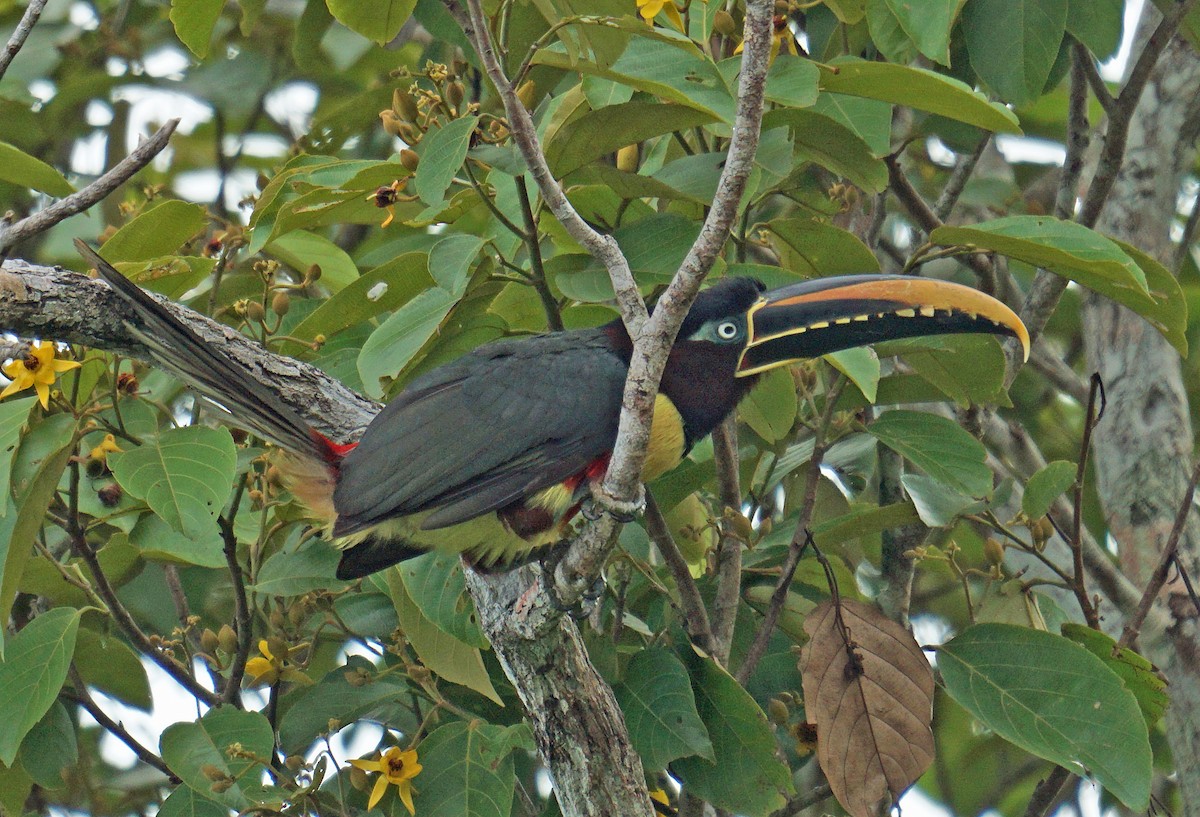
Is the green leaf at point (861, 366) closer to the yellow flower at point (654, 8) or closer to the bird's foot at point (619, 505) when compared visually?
the bird's foot at point (619, 505)

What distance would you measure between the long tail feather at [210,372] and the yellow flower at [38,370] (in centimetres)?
22

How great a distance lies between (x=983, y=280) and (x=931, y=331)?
3.84ft

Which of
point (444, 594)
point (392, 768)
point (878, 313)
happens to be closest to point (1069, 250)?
point (878, 313)

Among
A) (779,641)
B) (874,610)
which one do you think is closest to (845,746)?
(874,610)

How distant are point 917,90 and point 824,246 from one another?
1.79 ft

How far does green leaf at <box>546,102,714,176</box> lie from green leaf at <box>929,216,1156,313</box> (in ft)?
2.36

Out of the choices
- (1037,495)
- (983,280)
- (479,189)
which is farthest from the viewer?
(983,280)

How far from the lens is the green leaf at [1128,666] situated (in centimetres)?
358

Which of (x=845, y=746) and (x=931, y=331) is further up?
(x=931, y=331)

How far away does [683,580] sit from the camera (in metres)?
3.63

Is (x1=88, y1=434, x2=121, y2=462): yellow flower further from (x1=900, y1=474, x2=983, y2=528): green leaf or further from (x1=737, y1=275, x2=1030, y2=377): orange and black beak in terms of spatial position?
(x1=900, y1=474, x2=983, y2=528): green leaf

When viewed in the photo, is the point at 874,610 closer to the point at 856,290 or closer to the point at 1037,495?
the point at 1037,495

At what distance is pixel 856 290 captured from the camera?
11.3 feet

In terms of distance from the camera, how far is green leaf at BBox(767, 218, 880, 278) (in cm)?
371
